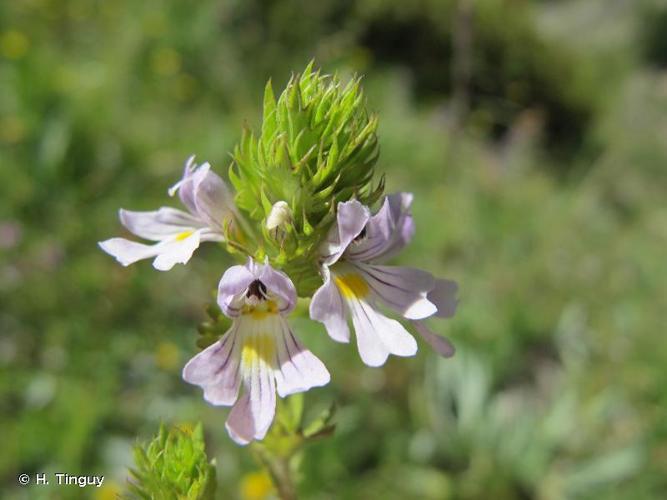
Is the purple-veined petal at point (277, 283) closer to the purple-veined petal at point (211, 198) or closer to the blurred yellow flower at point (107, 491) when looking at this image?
the purple-veined petal at point (211, 198)

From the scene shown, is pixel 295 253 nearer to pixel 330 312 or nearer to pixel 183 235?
pixel 330 312

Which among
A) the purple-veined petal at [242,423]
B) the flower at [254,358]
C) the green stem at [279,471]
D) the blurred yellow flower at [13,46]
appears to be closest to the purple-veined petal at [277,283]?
the flower at [254,358]

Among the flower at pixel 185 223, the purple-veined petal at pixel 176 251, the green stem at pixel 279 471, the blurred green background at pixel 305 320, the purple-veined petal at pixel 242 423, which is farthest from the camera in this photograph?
the blurred green background at pixel 305 320

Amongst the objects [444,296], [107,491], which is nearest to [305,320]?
[107,491]

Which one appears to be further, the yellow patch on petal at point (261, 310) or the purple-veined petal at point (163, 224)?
the purple-veined petal at point (163, 224)

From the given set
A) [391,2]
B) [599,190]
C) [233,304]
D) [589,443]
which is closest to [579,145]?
[599,190]

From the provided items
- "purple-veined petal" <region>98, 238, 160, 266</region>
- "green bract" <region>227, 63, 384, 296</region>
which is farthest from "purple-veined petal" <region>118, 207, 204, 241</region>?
"green bract" <region>227, 63, 384, 296</region>
